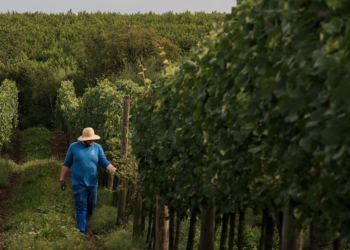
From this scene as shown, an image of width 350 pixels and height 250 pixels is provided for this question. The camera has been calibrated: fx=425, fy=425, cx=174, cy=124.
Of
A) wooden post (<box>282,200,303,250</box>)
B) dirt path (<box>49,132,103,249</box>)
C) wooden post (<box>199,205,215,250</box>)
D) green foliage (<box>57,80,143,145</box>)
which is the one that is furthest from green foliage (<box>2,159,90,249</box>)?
dirt path (<box>49,132,103,249</box>)

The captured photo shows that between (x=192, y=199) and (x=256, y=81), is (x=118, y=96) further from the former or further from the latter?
(x=256, y=81)

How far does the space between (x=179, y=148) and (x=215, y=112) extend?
1.12 meters

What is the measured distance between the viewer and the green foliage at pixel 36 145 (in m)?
20.5

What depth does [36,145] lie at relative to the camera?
24.0m

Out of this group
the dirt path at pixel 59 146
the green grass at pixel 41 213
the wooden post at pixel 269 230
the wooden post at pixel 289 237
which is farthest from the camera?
the dirt path at pixel 59 146

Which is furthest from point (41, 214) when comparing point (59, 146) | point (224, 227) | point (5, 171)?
point (59, 146)

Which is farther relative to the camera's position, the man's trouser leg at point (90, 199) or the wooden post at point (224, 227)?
the man's trouser leg at point (90, 199)

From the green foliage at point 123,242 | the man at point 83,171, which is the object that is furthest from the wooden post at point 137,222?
the man at point 83,171

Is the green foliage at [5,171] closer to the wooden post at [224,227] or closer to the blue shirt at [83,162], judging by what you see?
the blue shirt at [83,162]

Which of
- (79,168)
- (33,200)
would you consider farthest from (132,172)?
(33,200)

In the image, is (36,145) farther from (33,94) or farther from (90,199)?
(90,199)

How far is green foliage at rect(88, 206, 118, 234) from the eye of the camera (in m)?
8.84

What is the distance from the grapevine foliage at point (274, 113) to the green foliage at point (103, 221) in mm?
4946

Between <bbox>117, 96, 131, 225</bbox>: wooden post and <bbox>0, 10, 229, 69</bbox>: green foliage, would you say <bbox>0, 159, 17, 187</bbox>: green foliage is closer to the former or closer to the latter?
<bbox>117, 96, 131, 225</bbox>: wooden post
